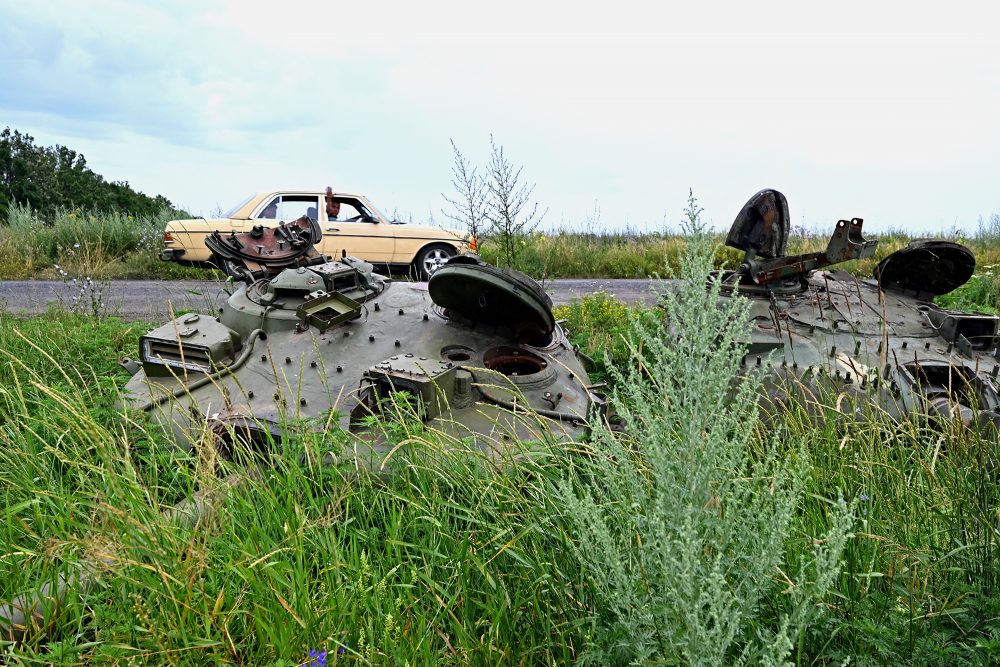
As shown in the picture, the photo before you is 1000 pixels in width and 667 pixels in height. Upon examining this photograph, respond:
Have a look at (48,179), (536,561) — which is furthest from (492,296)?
(48,179)

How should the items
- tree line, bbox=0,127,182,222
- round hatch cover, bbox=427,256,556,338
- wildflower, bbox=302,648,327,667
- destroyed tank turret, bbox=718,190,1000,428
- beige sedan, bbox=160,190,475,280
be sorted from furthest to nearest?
tree line, bbox=0,127,182,222 → beige sedan, bbox=160,190,475,280 → destroyed tank turret, bbox=718,190,1000,428 → round hatch cover, bbox=427,256,556,338 → wildflower, bbox=302,648,327,667

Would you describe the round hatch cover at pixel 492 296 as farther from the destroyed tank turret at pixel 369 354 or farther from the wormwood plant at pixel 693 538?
the wormwood plant at pixel 693 538

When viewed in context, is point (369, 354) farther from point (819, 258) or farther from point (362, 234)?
point (362, 234)

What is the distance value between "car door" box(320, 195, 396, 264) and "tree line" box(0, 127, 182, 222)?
15076 mm

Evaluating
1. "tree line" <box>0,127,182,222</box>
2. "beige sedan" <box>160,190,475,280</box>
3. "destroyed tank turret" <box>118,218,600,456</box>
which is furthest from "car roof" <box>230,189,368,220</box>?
"tree line" <box>0,127,182,222</box>

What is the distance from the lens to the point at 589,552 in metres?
2.13

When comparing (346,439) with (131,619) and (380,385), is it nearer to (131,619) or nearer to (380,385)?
(380,385)

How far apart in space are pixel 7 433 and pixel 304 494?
162 cm

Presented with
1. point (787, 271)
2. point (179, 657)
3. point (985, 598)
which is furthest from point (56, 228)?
point (985, 598)

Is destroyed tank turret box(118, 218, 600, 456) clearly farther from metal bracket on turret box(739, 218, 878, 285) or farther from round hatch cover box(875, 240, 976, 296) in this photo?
round hatch cover box(875, 240, 976, 296)

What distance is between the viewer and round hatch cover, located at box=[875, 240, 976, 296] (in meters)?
6.50

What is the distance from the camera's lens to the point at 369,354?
4785 millimetres

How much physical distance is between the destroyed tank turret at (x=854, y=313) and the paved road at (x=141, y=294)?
2.34m

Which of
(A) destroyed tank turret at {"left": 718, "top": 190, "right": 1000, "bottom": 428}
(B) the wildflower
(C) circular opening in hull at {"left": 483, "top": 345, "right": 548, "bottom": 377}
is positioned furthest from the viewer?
(A) destroyed tank turret at {"left": 718, "top": 190, "right": 1000, "bottom": 428}
